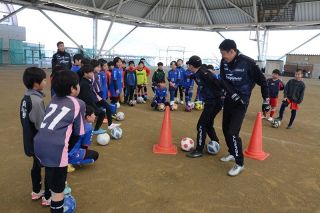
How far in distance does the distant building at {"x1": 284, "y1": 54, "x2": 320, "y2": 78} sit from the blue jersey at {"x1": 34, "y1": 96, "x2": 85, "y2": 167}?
26716 mm

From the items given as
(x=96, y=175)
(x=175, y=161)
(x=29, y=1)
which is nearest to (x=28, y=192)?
(x=96, y=175)

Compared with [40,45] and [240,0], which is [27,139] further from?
[40,45]

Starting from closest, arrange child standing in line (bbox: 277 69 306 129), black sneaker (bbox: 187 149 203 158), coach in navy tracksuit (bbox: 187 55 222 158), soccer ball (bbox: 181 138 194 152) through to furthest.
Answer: coach in navy tracksuit (bbox: 187 55 222 158) → black sneaker (bbox: 187 149 203 158) → soccer ball (bbox: 181 138 194 152) → child standing in line (bbox: 277 69 306 129)

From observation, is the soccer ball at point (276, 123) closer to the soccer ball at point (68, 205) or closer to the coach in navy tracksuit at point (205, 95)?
the coach in navy tracksuit at point (205, 95)

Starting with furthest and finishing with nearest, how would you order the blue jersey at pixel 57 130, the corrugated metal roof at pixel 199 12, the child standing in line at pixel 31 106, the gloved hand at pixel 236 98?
the corrugated metal roof at pixel 199 12
the gloved hand at pixel 236 98
the child standing in line at pixel 31 106
the blue jersey at pixel 57 130

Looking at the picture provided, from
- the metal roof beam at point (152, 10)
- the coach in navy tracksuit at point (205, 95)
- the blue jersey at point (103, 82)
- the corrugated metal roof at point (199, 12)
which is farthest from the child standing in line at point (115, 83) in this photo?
the metal roof beam at point (152, 10)

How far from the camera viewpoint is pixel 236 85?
3.97m

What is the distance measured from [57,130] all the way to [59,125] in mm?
49

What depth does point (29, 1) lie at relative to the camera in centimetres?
2005

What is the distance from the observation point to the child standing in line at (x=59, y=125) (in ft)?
7.57

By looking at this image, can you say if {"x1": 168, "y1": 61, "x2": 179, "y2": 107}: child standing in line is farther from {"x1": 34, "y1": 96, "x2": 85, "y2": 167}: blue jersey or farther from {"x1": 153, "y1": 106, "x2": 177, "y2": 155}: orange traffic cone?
{"x1": 34, "y1": 96, "x2": 85, "y2": 167}: blue jersey

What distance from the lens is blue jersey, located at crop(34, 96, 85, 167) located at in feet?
7.56

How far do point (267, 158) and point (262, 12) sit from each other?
21949 millimetres

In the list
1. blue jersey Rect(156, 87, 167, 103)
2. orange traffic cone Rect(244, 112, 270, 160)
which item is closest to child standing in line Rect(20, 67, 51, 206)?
orange traffic cone Rect(244, 112, 270, 160)
